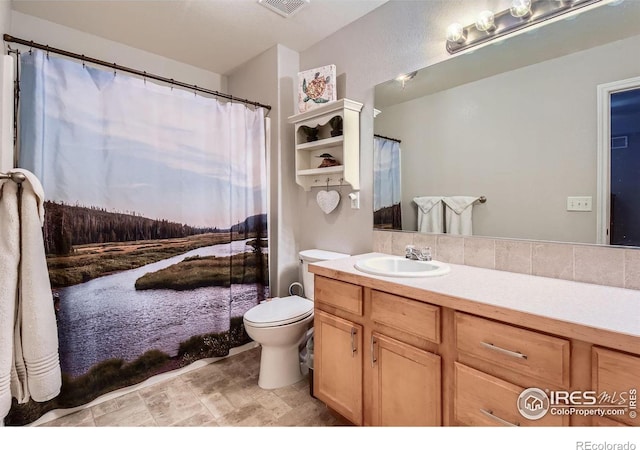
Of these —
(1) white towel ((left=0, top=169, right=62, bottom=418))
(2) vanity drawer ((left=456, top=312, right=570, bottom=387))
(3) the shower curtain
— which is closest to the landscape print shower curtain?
(1) white towel ((left=0, top=169, right=62, bottom=418))

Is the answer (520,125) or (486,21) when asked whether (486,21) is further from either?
(520,125)

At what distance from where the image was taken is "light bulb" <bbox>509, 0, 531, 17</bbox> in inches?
52.2

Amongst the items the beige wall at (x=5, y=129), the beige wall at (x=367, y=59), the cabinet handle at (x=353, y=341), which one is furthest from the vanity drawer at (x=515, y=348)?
the beige wall at (x=5, y=129)

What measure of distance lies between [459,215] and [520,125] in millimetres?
503

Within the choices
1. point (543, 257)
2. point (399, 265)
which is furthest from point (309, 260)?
point (543, 257)

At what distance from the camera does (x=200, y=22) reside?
208 cm

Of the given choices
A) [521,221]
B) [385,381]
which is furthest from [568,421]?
[521,221]

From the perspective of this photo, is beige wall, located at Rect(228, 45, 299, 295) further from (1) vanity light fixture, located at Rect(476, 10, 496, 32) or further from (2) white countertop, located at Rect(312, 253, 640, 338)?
(1) vanity light fixture, located at Rect(476, 10, 496, 32)

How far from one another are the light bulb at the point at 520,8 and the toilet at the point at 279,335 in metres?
1.88

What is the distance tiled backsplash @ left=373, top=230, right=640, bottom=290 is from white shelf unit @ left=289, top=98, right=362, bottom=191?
62 cm

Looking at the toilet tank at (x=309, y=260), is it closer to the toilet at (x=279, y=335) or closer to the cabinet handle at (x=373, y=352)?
the toilet at (x=279, y=335)
